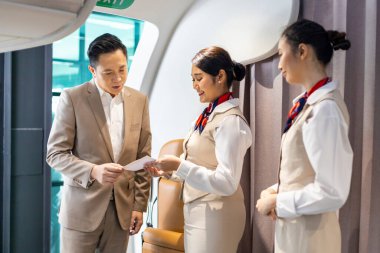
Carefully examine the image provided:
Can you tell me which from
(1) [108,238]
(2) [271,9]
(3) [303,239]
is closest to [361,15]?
(2) [271,9]

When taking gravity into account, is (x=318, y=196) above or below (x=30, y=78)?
below

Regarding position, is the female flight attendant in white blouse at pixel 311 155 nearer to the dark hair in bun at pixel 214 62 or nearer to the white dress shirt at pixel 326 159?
the white dress shirt at pixel 326 159

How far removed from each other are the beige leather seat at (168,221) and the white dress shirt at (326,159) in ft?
4.09

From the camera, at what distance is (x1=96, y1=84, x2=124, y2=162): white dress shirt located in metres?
2.16

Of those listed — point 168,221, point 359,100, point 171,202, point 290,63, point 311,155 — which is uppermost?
point 290,63

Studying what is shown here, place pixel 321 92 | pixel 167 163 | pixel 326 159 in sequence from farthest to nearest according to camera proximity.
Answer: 1. pixel 167 163
2. pixel 321 92
3. pixel 326 159

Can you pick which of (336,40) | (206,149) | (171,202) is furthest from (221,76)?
(171,202)

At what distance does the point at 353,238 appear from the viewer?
6.94 ft

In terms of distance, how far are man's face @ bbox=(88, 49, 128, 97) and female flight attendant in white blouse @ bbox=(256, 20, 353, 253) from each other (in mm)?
869

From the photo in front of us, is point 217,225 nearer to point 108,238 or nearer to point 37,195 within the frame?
point 108,238

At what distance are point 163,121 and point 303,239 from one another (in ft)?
6.60

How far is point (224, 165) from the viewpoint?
1.83 metres

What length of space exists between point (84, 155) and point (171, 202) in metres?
0.82

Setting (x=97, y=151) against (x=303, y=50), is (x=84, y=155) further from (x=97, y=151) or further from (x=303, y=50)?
(x=303, y=50)
